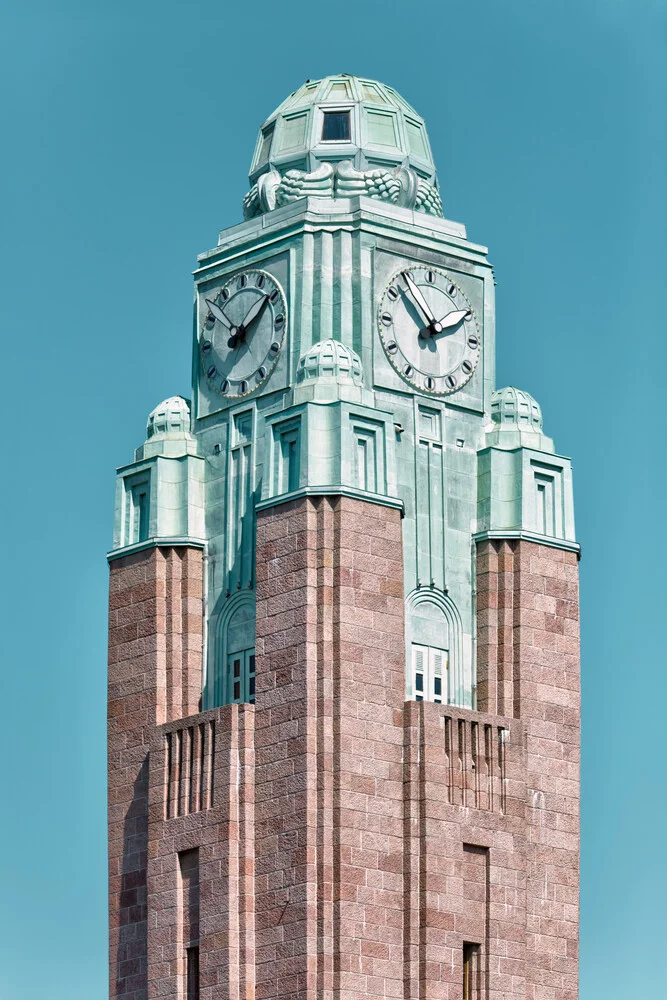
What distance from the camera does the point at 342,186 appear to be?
244 ft

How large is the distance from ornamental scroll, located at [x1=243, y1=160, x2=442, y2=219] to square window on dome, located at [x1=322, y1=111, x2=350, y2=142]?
735 mm

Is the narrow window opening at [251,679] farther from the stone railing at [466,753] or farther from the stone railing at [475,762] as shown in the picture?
the stone railing at [475,762]

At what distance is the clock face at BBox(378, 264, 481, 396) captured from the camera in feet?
241

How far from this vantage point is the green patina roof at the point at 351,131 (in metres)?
74.8

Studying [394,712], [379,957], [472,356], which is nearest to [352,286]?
[472,356]

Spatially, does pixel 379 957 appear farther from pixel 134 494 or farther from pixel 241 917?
pixel 134 494

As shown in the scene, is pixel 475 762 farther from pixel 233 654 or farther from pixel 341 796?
pixel 233 654

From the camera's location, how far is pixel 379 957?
68812mm

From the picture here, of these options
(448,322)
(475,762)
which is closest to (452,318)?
(448,322)

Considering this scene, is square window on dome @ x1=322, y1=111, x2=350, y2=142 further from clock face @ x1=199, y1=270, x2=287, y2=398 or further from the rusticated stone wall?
the rusticated stone wall

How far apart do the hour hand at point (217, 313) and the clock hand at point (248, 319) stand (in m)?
0.30

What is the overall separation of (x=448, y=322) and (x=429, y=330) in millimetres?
432

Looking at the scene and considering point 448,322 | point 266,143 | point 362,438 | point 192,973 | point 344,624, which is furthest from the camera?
point 266,143

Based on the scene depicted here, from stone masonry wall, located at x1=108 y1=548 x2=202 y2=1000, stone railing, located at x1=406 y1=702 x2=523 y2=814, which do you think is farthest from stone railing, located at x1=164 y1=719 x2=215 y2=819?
stone railing, located at x1=406 y1=702 x2=523 y2=814
